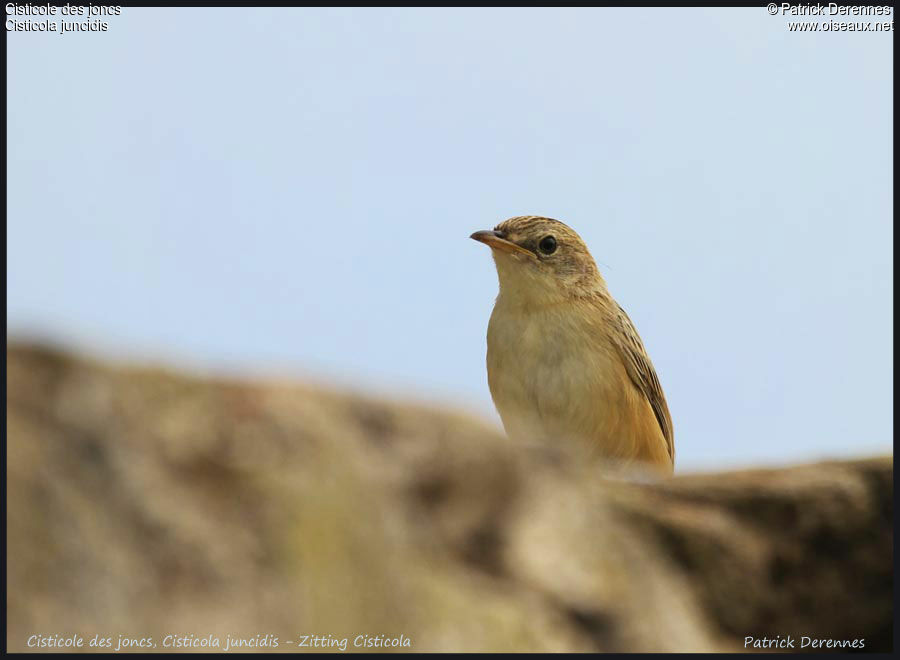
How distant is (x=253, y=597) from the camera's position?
144 inches

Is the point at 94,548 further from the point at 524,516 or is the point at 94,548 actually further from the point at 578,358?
the point at 578,358

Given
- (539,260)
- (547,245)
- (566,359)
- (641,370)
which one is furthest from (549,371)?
(547,245)

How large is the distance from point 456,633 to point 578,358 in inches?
218

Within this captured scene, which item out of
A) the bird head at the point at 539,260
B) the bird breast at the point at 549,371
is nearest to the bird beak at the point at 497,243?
the bird head at the point at 539,260

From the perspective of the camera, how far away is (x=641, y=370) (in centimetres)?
973

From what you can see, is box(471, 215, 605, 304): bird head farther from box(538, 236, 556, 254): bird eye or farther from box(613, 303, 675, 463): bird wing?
box(613, 303, 675, 463): bird wing

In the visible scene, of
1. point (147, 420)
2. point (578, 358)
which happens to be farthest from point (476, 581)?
point (578, 358)

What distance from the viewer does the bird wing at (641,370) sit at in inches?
379

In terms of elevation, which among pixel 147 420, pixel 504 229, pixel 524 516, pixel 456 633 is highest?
pixel 504 229

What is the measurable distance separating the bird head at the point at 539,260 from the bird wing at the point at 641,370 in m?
0.46

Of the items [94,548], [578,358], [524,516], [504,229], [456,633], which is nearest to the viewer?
[94,548]

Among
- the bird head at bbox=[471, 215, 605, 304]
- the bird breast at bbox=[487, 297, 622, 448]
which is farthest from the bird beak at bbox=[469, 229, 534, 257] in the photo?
the bird breast at bbox=[487, 297, 622, 448]

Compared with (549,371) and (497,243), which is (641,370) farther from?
(497,243)

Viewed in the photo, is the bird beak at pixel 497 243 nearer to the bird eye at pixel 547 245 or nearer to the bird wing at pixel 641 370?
the bird eye at pixel 547 245
